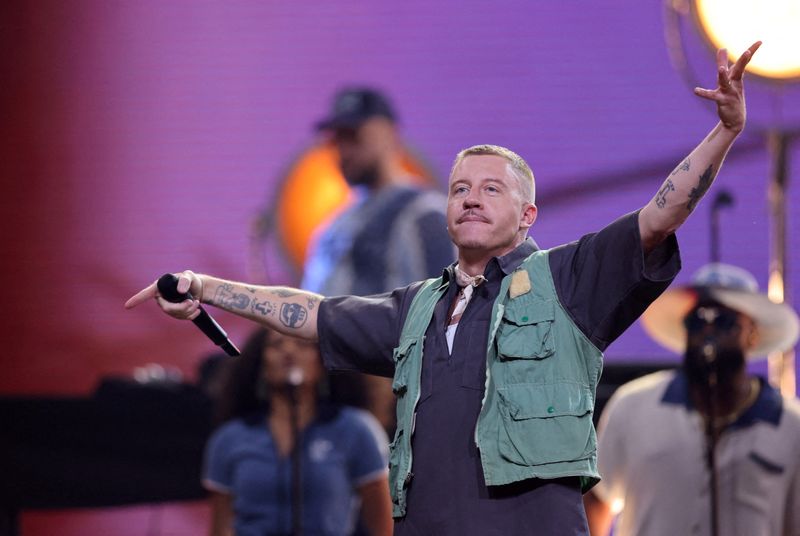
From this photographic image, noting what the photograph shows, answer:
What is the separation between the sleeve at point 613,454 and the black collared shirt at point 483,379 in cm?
182

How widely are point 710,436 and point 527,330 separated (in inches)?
70.4

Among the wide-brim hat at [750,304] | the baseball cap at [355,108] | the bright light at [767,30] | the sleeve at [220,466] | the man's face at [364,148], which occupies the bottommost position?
the sleeve at [220,466]

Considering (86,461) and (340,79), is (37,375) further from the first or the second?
(340,79)

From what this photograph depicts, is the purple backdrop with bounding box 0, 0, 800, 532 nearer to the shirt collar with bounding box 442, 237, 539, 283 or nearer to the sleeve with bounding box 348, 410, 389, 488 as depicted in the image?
the sleeve with bounding box 348, 410, 389, 488

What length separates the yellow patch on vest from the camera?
9.18 ft

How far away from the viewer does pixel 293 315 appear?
316 cm

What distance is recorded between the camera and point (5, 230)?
21.6ft

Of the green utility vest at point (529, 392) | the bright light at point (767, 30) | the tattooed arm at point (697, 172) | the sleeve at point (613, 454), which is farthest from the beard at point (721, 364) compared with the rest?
A: the tattooed arm at point (697, 172)

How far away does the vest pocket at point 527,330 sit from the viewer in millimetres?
2707

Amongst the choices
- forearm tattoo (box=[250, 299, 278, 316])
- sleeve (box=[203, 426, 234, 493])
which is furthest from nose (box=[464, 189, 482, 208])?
sleeve (box=[203, 426, 234, 493])

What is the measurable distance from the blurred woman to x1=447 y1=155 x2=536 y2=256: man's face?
1.83m

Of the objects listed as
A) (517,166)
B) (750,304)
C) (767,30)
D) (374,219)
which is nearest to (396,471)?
(517,166)

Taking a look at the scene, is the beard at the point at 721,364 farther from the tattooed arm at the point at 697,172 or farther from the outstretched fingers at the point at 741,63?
the outstretched fingers at the point at 741,63

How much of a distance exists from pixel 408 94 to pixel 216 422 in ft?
7.36
